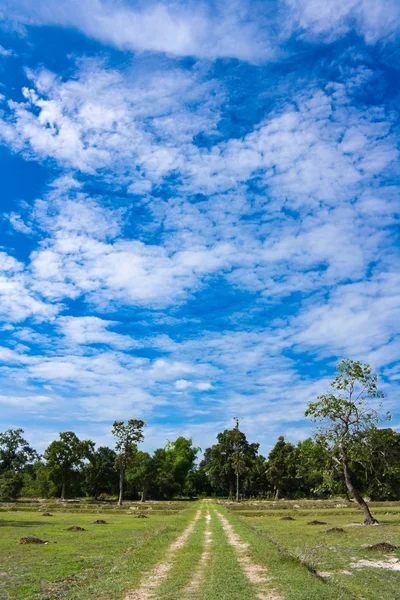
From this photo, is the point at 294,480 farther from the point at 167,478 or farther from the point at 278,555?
the point at 278,555

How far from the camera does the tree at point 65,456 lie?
101m

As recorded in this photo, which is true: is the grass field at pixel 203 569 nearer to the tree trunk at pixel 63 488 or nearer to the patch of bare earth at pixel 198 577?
the patch of bare earth at pixel 198 577

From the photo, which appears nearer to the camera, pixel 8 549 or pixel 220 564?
pixel 220 564

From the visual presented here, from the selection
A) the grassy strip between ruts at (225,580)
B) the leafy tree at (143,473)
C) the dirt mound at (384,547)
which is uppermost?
the leafy tree at (143,473)

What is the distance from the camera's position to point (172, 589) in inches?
573

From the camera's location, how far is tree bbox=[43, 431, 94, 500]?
101312 millimetres

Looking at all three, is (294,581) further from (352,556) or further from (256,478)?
(256,478)

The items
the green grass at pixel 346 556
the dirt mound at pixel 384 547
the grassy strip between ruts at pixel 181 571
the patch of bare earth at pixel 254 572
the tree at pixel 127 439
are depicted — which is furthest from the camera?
the tree at pixel 127 439

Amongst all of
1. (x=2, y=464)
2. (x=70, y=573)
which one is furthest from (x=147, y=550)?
(x=2, y=464)

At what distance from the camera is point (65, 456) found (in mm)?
102562

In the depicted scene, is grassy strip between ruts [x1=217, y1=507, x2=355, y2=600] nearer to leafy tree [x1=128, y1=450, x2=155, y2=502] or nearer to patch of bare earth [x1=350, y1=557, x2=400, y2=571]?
patch of bare earth [x1=350, y1=557, x2=400, y2=571]

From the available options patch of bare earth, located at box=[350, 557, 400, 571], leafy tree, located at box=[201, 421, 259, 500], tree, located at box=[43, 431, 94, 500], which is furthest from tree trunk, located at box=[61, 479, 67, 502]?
patch of bare earth, located at box=[350, 557, 400, 571]

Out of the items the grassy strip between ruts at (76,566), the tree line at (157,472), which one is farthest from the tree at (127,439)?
the grassy strip between ruts at (76,566)

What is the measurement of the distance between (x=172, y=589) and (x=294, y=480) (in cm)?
10401
